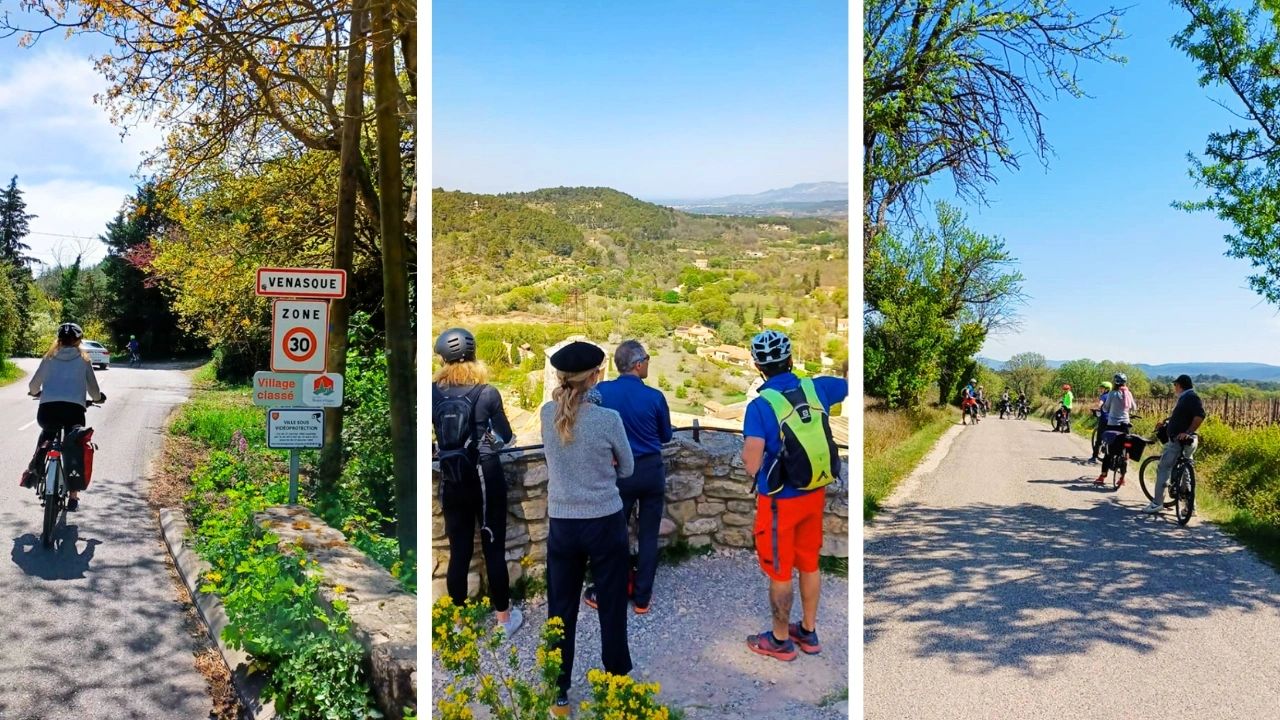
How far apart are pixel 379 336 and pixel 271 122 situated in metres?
1.06

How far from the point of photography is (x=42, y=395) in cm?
317

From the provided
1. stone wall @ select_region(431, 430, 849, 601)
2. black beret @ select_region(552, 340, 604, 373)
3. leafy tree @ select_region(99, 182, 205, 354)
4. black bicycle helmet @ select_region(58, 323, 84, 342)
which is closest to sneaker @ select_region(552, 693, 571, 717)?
stone wall @ select_region(431, 430, 849, 601)

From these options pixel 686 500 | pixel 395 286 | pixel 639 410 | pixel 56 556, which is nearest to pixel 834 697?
pixel 686 500

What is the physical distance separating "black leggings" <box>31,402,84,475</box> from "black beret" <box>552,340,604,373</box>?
2.41 m

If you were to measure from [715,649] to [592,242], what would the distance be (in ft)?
4.16

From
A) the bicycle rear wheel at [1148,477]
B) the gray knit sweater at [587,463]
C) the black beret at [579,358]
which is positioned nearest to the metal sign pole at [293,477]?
the gray knit sweater at [587,463]

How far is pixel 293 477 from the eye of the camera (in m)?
3.32

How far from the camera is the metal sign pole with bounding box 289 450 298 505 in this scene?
10.8 ft

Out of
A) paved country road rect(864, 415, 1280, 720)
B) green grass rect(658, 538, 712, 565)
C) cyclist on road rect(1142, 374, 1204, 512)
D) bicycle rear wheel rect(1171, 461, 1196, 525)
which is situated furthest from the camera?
→ bicycle rear wheel rect(1171, 461, 1196, 525)

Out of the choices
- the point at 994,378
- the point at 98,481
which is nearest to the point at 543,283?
the point at 98,481

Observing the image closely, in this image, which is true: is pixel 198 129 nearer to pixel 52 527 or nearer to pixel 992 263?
pixel 52 527

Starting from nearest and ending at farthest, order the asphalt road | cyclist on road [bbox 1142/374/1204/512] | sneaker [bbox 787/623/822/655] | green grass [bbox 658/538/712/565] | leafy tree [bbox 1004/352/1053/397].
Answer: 1. green grass [bbox 658/538/712/565]
2. sneaker [bbox 787/623/822/655]
3. the asphalt road
4. cyclist on road [bbox 1142/374/1204/512]
5. leafy tree [bbox 1004/352/1053/397]

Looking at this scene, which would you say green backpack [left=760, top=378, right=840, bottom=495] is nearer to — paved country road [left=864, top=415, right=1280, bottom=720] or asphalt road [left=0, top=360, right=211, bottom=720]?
paved country road [left=864, top=415, right=1280, bottom=720]

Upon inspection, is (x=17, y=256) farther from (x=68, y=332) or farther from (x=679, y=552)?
(x=679, y=552)
